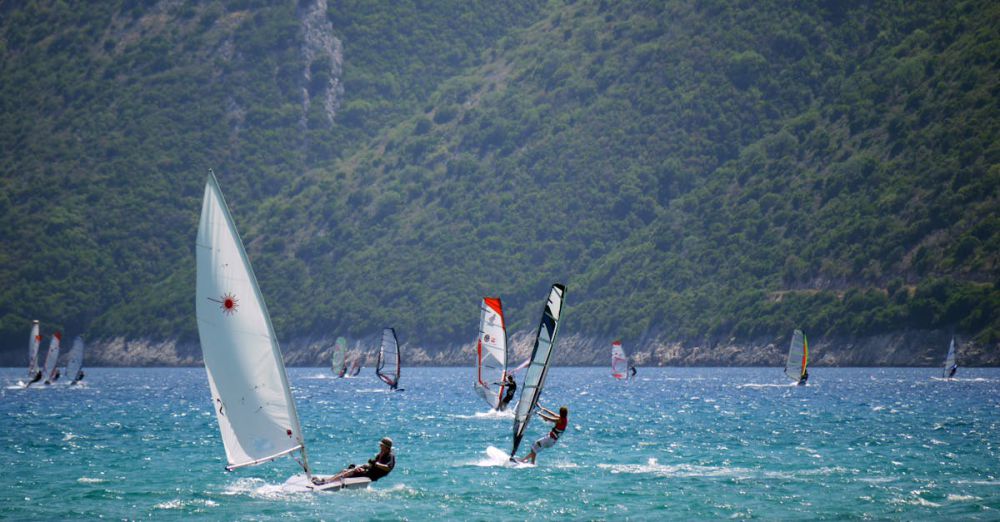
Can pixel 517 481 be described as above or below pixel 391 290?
below

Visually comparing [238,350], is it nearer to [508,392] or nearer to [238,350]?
[238,350]

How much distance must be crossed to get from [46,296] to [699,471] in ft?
566

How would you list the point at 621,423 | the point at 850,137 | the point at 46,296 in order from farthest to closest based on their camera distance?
the point at 46,296 → the point at 850,137 → the point at 621,423

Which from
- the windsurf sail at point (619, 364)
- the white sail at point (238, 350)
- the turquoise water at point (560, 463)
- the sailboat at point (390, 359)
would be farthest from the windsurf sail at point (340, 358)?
the white sail at point (238, 350)

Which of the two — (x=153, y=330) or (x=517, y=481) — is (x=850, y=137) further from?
(x=517, y=481)

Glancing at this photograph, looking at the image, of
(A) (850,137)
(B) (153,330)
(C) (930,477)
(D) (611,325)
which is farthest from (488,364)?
(B) (153,330)

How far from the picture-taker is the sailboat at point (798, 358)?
9456cm

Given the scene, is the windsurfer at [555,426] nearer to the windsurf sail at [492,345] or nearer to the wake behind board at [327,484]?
the wake behind board at [327,484]

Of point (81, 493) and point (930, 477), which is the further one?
point (930, 477)

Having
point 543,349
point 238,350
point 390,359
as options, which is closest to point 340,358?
point 390,359

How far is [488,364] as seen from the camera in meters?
60.2

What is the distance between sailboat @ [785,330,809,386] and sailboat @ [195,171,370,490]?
67.9 m

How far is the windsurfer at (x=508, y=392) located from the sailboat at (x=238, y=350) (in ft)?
79.3

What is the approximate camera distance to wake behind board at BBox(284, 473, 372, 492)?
34.0 meters
